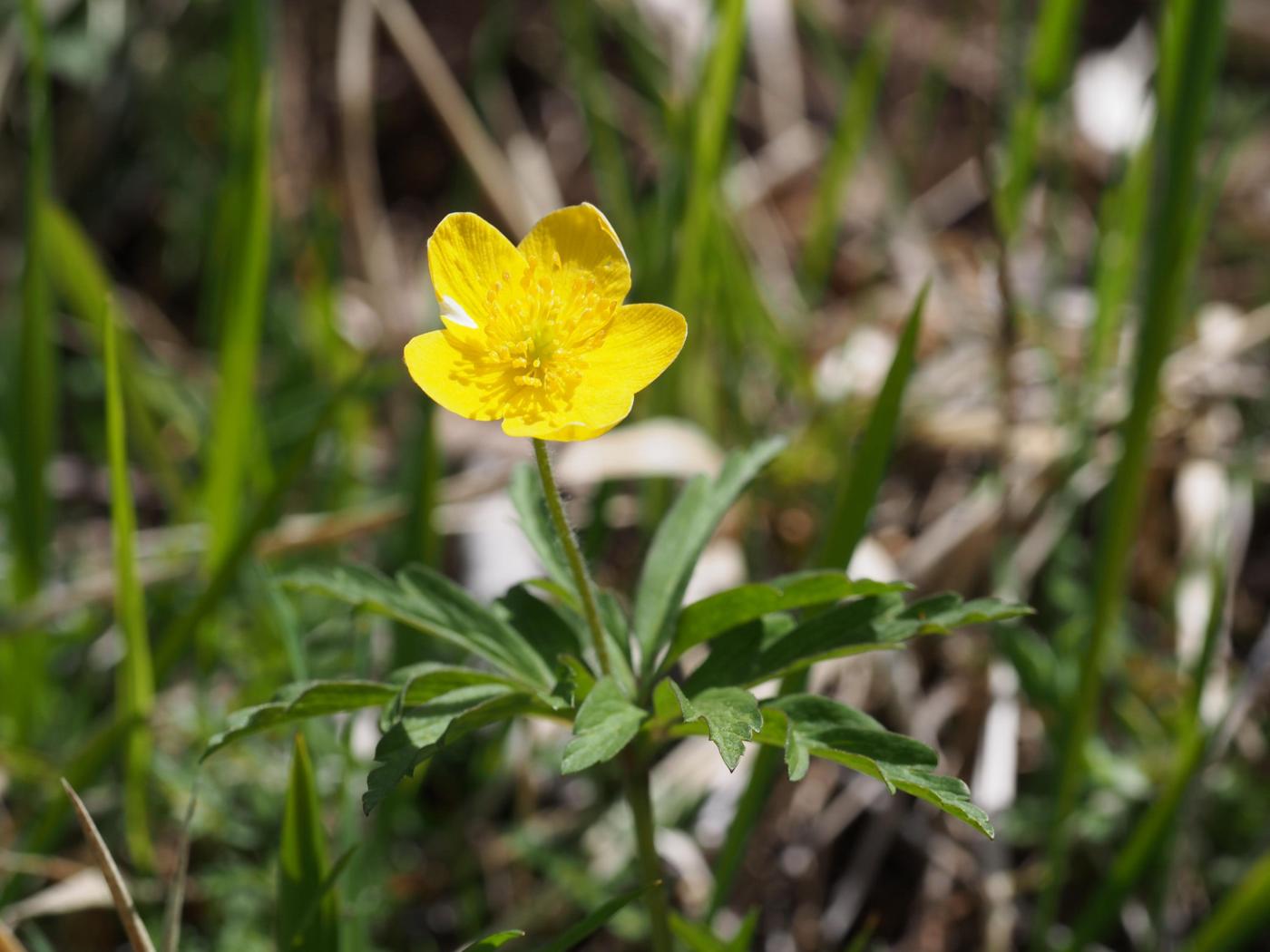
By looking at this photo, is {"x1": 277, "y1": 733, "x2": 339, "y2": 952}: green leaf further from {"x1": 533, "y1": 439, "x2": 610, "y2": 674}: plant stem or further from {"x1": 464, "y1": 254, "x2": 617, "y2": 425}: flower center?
{"x1": 464, "y1": 254, "x2": 617, "y2": 425}: flower center

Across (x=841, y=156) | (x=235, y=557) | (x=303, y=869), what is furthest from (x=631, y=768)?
(x=841, y=156)

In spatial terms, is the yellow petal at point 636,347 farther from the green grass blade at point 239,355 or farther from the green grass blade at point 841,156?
the green grass blade at point 841,156

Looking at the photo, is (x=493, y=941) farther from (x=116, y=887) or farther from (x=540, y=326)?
(x=540, y=326)

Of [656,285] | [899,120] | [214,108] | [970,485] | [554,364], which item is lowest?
[970,485]

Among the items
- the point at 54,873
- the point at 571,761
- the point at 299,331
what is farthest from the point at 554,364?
the point at 299,331

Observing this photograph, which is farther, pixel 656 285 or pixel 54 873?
pixel 656 285

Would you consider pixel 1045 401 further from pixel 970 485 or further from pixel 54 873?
pixel 54 873
